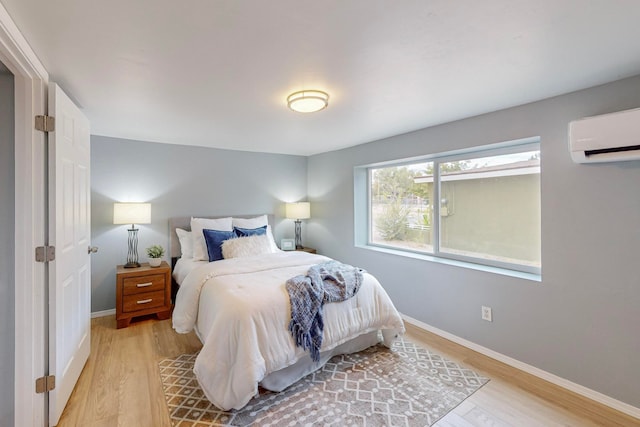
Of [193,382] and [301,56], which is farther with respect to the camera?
[193,382]

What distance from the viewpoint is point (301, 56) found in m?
1.66

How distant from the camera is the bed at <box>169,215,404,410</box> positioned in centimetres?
190

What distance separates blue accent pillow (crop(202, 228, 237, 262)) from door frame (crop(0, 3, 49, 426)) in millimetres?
1800

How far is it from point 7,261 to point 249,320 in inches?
53.9

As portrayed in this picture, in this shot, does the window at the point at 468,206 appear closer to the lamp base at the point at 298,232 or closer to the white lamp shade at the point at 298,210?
the white lamp shade at the point at 298,210

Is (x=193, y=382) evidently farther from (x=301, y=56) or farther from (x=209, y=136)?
(x=209, y=136)

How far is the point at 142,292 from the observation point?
330cm

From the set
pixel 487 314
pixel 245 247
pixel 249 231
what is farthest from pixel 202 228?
pixel 487 314

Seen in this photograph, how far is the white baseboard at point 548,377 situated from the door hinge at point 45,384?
308cm

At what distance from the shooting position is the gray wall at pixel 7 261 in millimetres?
1614

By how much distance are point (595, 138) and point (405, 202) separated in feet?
6.63

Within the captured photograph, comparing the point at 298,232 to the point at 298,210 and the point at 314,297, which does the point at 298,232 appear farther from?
the point at 314,297

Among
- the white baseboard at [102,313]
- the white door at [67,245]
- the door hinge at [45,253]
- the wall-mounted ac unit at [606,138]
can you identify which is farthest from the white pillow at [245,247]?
the wall-mounted ac unit at [606,138]

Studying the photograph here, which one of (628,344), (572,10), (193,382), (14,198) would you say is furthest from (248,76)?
(628,344)
